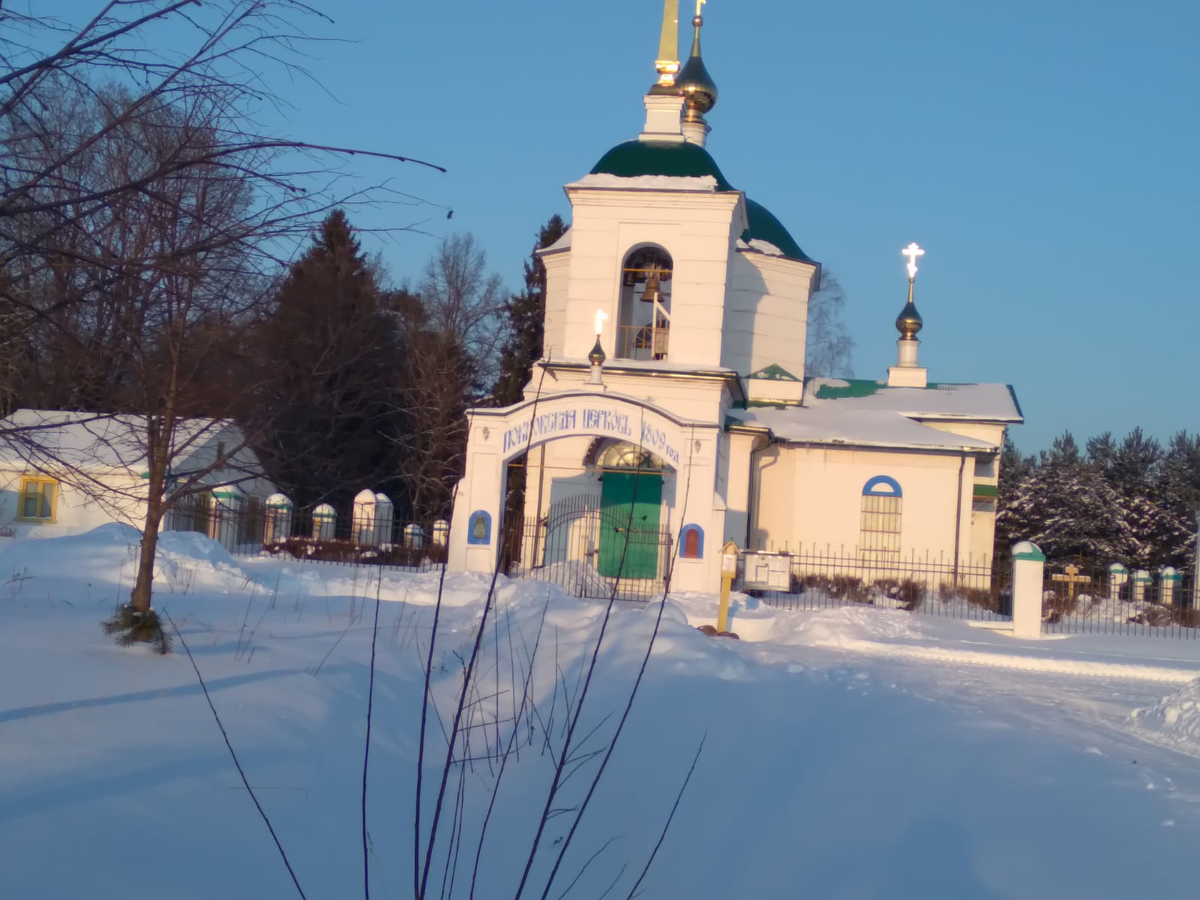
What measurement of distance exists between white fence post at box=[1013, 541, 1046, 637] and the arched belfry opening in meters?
8.17

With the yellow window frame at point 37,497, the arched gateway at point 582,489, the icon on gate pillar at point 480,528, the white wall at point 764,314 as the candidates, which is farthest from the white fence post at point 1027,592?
the yellow window frame at point 37,497

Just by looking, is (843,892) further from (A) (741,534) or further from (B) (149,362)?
(A) (741,534)

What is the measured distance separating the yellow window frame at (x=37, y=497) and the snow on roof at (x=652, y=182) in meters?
14.9

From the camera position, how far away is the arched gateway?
18.7 meters

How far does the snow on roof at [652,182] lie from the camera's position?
22016 mm

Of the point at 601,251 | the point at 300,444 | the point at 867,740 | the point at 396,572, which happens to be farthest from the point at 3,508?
the point at 867,740

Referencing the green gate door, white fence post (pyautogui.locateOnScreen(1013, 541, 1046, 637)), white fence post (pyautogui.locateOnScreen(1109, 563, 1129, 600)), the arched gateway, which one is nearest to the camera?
white fence post (pyautogui.locateOnScreen(1013, 541, 1046, 637))

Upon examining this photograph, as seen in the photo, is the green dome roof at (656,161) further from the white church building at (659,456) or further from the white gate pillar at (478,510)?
the white gate pillar at (478,510)

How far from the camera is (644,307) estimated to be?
24.0 meters

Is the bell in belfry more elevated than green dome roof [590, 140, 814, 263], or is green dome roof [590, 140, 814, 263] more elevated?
green dome roof [590, 140, 814, 263]

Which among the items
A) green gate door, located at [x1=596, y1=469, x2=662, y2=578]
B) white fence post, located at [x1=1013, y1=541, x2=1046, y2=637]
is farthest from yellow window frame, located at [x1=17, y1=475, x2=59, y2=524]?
white fence post, located at [x1=1013, y1=541, x2=1046, y2=637]

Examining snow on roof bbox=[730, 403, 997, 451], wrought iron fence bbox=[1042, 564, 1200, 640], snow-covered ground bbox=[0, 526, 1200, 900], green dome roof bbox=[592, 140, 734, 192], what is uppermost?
green dome roof bbox=[592, 140, 734, 192]

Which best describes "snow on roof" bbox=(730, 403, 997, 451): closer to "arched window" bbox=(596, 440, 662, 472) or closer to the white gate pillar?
"arched window" bbox=(596, 440, 662, 472)

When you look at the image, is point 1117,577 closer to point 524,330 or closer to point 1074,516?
point 1074,516
